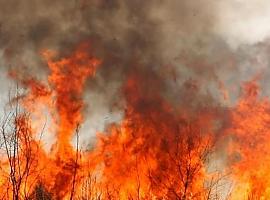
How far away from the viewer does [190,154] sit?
23.1 m

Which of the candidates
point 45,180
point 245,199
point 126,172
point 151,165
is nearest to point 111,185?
point 126,172

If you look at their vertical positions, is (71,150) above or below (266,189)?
above

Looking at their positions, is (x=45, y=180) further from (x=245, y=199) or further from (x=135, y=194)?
(x=245, y=199)

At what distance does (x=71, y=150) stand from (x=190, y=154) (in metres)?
7.06

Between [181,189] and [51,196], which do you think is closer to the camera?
Result: [181,189]

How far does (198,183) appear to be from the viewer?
76.0ft

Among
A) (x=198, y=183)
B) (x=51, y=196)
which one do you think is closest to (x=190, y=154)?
(x=198, y=183)

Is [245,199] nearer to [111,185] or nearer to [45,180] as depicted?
[111,185]

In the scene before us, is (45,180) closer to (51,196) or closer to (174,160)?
(51,196)

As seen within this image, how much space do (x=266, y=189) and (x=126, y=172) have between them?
7.98 metres

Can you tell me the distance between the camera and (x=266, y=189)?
922 inches

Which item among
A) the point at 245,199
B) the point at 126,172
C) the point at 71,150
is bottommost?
the point at 245,199

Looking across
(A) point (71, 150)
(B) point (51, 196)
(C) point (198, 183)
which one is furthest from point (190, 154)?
(B) point (51, 196)

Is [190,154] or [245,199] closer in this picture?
[190,154]
